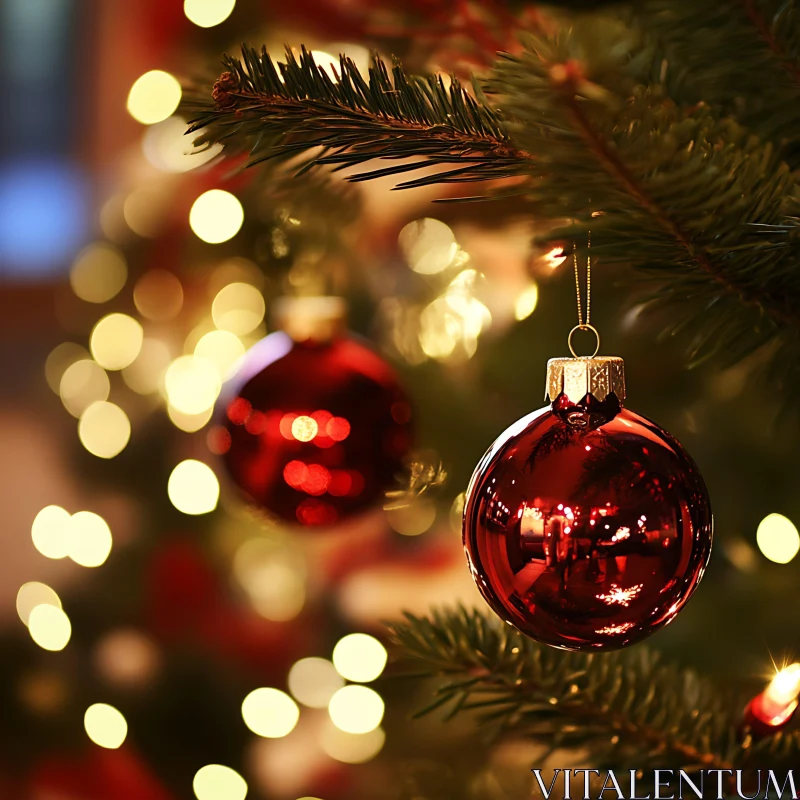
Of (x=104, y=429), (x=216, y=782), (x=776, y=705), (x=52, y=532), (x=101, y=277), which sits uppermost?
(x=101, y=277)

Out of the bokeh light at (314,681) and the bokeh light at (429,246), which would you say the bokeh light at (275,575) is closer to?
the bokeh light at (314,681)

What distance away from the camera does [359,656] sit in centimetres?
96

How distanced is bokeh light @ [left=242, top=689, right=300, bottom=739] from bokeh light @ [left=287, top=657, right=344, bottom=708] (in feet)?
0.07

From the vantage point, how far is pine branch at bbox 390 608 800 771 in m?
0.43

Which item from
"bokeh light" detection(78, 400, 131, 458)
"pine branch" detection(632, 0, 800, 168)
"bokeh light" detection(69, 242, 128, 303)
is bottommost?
"pine branch" detection(632, 0, 800, 168)

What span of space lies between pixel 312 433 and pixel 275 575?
549 mm

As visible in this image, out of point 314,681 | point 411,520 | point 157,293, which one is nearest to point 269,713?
point 314,681

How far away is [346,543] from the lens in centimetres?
106

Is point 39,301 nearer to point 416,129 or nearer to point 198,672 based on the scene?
point 198,672

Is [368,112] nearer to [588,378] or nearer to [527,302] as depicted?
[588,378]

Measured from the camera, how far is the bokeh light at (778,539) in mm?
634

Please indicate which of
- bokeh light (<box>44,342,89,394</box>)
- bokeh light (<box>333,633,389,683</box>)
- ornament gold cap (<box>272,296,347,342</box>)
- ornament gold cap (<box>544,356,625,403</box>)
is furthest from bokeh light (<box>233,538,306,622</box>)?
ornament gold cap (<box>544,356,625,403</box>)

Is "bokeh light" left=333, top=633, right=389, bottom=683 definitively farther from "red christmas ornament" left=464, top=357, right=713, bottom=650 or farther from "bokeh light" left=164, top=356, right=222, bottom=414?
"red christmas ornament" left=464, top=357, right=713, bottom=650

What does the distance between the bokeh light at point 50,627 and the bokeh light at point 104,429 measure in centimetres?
22
